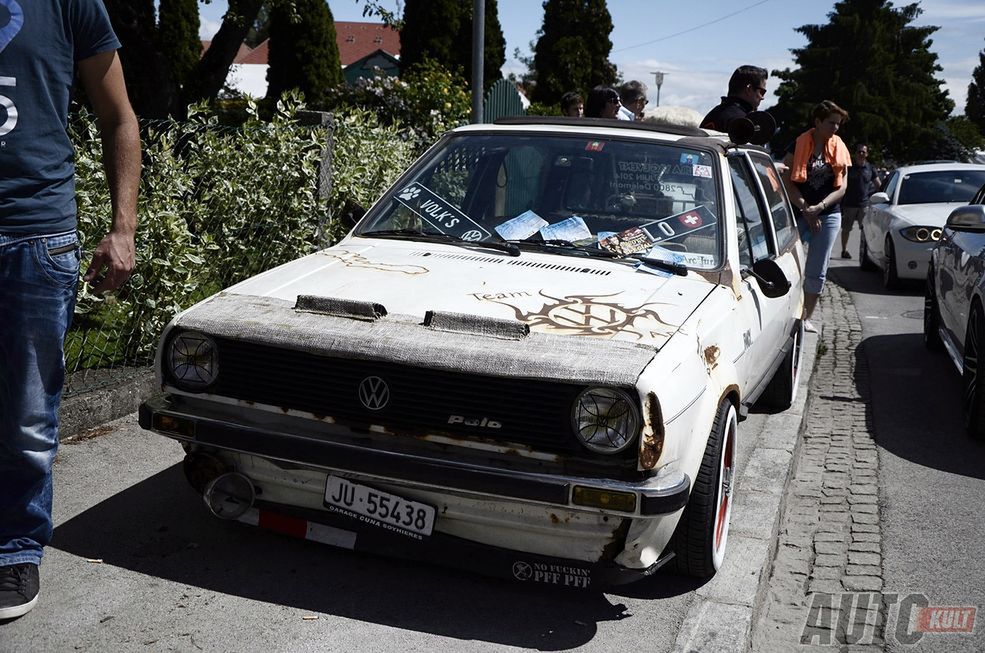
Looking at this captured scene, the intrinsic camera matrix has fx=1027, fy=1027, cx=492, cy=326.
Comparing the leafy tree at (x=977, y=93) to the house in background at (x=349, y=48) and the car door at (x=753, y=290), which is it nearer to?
the house in background at (x=349, y=48)

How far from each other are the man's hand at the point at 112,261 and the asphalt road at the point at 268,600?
1.10m

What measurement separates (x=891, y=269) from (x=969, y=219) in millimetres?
6374

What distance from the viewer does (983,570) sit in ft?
13.9

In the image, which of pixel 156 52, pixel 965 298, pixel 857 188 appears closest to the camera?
pixel 965 298

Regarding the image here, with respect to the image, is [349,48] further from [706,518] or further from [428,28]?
[706,518]

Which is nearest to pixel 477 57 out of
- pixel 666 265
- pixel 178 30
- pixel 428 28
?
pixel 666 265

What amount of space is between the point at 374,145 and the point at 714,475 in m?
5.77

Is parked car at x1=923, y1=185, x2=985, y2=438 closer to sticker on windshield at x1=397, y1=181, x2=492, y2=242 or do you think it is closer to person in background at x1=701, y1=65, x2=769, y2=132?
person in background at x1=701, y1=65, x2=769, y2=132

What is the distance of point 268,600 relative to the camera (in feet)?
11.8

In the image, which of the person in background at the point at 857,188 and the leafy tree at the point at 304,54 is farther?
the leafy tree at the point at 304,54

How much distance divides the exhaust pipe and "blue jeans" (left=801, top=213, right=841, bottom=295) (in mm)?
5422

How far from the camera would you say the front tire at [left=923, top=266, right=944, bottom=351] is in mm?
8266

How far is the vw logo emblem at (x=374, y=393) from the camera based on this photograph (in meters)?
3.43

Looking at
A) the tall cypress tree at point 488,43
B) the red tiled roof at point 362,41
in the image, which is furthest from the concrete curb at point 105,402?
the red tiled roof at point 362,41
